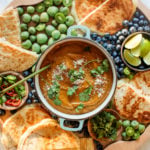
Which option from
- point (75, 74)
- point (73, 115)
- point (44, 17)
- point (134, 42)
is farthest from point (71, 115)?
point (44, 17)

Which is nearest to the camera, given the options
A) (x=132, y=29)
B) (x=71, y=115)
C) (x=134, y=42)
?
(x=71, y=115)

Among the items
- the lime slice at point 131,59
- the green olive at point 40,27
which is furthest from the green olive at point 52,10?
the lime slice at point 131,59

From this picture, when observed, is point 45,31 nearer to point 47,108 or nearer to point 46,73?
point 46,73

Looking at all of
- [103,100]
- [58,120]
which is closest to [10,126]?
[58,120]

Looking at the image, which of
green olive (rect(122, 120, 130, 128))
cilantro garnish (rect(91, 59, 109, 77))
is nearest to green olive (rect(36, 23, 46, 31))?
cilantro garnish (rect(91, 59, 109, 77))

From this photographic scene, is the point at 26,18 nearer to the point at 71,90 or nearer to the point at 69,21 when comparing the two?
the point at 69,21

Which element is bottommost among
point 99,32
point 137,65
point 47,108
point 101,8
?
point 47,108

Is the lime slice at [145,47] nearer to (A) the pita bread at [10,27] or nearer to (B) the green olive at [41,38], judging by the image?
(B) the green olive at [41,38]
